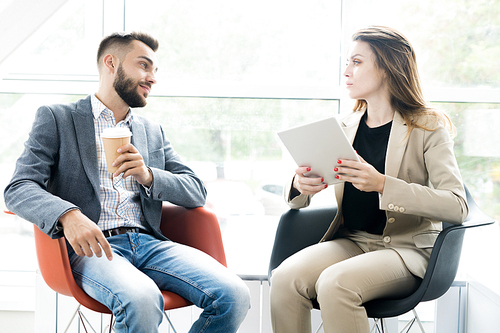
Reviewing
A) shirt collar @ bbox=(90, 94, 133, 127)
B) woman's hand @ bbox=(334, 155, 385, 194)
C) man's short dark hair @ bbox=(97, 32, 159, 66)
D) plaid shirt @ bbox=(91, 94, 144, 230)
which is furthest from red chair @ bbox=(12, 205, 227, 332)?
man's short dark hair @ bbox=(97, 32, 159, 66)

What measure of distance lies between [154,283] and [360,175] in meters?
0.80

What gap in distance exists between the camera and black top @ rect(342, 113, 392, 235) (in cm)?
164

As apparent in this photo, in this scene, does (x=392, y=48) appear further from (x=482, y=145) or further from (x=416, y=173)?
(x=482, y=145)

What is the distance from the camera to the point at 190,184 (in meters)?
1.76

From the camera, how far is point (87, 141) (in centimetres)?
162

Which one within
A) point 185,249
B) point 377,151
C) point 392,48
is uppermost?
point 392,48

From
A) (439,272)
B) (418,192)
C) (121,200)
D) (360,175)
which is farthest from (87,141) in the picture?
(439,272)

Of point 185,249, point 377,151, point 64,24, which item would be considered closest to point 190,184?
point 185,249

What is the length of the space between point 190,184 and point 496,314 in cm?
148

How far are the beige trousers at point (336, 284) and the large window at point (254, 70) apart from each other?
92cm

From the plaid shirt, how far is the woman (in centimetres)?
64

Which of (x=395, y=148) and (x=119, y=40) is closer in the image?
(x=395, y=148)

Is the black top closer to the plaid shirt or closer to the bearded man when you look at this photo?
the bearded man

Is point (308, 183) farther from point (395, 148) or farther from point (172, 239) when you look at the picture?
point (172, 239)
